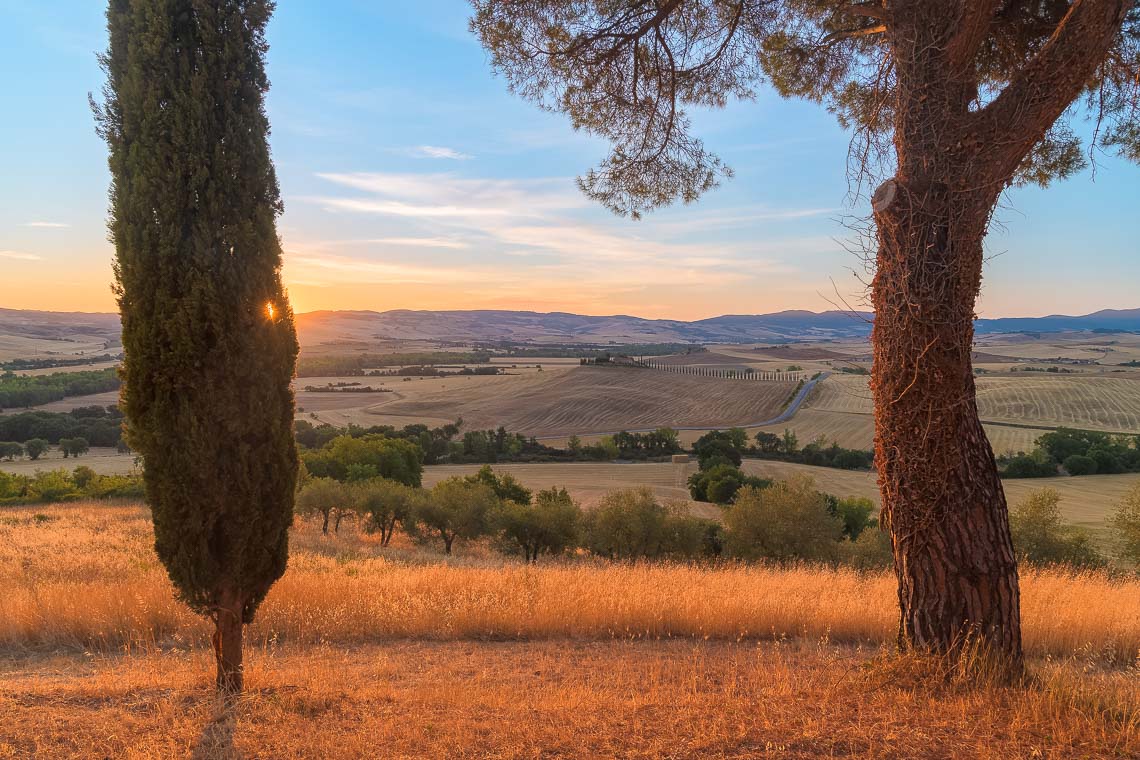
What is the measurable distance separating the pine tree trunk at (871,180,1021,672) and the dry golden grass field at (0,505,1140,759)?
45 centimetres

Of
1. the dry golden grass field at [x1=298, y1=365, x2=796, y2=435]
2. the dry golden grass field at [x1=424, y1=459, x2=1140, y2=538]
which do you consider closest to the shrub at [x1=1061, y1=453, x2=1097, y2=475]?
the dry golden grass field at [x1=424, y1=459, x2=1140, y2=538]

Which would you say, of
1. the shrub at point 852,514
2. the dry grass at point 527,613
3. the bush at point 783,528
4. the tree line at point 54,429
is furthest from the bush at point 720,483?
the tree line at point 54,429

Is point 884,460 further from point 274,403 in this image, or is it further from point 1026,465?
point 1026,465

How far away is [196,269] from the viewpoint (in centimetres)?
473

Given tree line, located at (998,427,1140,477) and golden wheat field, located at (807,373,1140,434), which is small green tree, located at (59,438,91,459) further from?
tree line, located at (998,427,1140,477)

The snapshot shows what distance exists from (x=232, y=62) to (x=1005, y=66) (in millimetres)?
6862

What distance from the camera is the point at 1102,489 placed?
39188 millimetres

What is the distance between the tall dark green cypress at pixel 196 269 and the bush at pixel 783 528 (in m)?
18.4

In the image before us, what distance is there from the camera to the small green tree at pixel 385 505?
2545cm

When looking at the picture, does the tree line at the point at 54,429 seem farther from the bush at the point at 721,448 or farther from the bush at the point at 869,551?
the bush at the point at 869,551

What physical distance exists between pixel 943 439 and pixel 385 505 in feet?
77.0

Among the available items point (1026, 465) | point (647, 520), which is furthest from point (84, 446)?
point (1026, 465)

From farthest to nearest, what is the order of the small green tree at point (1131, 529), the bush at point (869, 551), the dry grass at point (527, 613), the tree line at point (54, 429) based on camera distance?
the tree line at point (54, 429) → the small green tree at point (1131, 529) → the bush at point (869, 551) → the dry grass at point (527, 613)

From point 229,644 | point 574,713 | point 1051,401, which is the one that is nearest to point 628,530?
point 229,644
